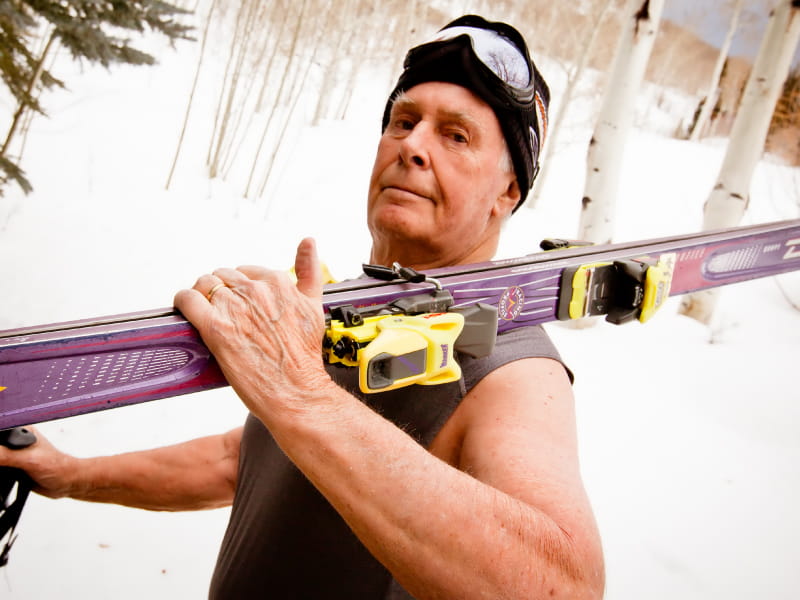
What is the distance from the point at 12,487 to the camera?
2.98 ft

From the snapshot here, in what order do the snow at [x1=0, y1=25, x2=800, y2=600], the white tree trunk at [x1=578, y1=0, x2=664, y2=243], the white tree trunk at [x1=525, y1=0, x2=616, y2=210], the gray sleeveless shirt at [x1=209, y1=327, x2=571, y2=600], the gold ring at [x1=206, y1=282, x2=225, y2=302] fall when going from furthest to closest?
the white tree trunk at [x1=525, y1=0, x2=616, y2=210] → the white tree trunk at [x1=578, y1=0, x2=664, y2=243] → the snow at [x1=0, y1=25, x2=800, y2=600] → the gray sleeveless shirt at [x1=209, y1=327, x2=571, y2=600] → the gold ring at [x1=206, y1=282, x2=225, y2=302]

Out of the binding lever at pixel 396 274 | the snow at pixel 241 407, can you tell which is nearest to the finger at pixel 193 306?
the binding lever at pixel 396 274

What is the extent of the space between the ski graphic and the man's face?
10 cm

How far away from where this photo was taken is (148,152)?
17.5ft

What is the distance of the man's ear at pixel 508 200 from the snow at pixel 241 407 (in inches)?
59.4

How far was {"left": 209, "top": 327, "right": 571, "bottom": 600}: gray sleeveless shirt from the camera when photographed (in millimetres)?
775

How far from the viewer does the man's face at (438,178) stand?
3.36 feet

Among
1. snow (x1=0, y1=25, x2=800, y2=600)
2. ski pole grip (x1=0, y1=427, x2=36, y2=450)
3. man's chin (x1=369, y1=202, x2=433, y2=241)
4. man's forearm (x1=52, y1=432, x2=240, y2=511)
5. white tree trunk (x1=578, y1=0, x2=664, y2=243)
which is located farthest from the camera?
white tree trunk (x1=578, y1=0, x2=664, y2=243)

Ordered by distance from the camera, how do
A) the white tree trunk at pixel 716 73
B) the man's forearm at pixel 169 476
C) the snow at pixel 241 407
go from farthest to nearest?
the white tree trunk at pixel 716 73 < the snow at pixel 241 407 < the man's forearm at pixel 169 476

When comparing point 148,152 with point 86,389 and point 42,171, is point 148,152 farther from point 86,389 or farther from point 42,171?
point 86,389

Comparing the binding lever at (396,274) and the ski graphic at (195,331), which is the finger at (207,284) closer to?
the ski graphic at (195,331)

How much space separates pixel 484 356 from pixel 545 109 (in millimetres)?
745

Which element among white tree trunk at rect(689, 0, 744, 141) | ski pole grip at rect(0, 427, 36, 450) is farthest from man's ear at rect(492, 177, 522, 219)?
white tree trunk at rect(689, 0, 744, 141)

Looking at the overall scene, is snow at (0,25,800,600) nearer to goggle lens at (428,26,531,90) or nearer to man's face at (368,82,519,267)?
man's face at (368,82,519,267)
